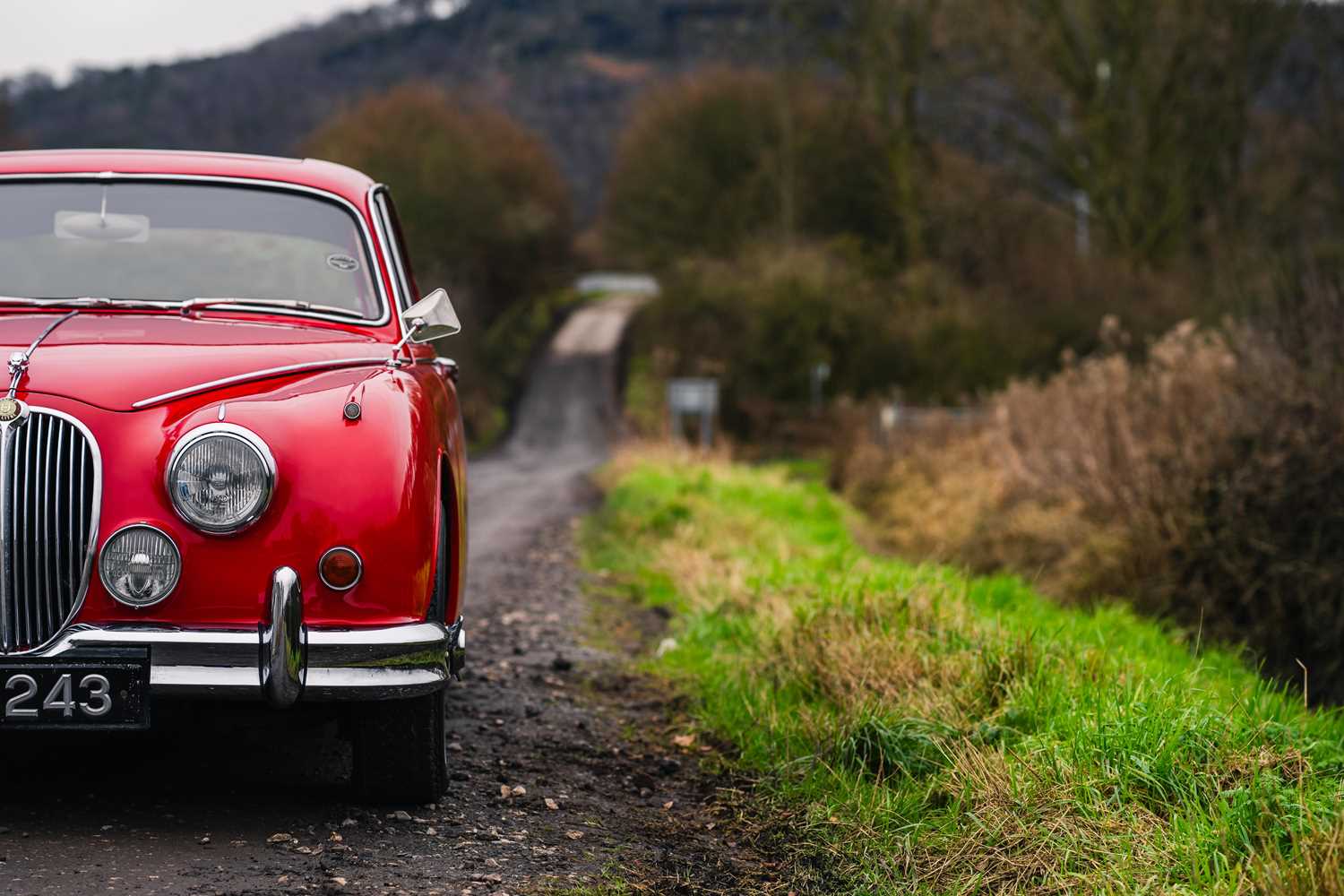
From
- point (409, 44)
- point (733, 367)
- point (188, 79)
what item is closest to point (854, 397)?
point (733, 367)

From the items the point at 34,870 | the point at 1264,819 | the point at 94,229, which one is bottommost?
the point at 34,870

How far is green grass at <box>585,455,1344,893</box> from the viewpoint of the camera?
3.27 m

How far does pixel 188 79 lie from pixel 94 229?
83226 mm

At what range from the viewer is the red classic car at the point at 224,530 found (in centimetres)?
346

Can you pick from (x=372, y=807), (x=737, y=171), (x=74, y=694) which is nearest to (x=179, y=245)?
(x=74, y=694)

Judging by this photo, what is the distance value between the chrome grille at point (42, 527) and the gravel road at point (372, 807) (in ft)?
1.95

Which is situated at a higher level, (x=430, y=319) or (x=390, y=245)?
(x=390, y=245)

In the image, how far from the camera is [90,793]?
13.4ft

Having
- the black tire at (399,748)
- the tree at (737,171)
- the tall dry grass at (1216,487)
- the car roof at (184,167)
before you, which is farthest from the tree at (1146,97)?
the black tire at (399,748)

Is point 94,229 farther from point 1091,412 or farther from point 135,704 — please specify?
point 1091,412

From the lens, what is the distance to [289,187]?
16.1 ft

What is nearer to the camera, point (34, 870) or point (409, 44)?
point (34, 870)

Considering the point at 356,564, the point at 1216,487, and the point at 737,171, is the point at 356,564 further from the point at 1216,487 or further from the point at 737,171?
the point at 737,171

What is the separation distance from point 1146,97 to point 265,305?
22.5 m
